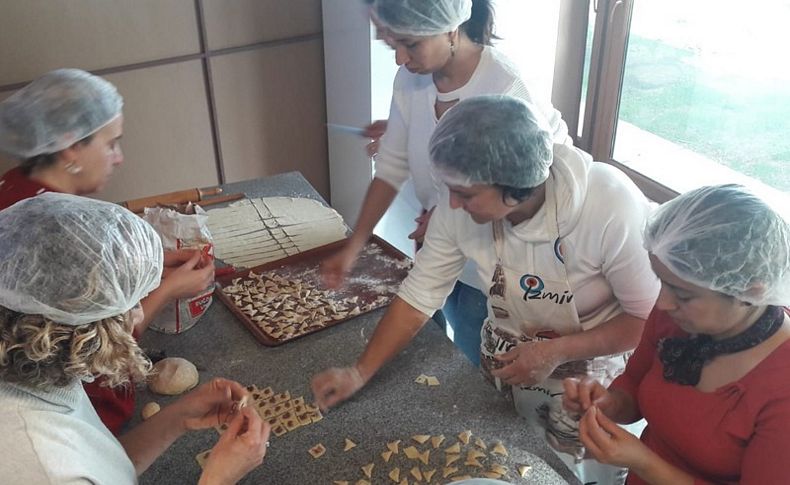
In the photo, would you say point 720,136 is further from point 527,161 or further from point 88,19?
point 88,19

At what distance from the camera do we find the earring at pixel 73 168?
138 cm

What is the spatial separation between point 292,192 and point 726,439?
158cm

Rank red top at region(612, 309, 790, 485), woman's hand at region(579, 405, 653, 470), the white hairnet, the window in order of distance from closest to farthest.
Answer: red top at region(612, 309, 790, 485) → woman's hand at region(579, 405, 653, 470) → the white hairnet → the window

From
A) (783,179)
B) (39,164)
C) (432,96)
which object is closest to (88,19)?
(39,164)

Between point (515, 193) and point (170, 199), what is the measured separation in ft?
3.95

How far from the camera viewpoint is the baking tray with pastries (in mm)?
1559

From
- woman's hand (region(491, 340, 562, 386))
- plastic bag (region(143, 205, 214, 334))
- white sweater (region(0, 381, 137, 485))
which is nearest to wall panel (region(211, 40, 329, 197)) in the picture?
plastic bag (region(143, 205, 214, 334))

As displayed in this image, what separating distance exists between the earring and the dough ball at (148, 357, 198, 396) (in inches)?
17.9

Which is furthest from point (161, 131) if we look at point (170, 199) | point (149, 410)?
point (149, 410)

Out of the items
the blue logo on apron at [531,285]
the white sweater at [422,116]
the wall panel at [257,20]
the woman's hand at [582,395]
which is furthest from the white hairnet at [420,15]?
the wall panel at [257,20]

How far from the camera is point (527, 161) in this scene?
3.91 feet

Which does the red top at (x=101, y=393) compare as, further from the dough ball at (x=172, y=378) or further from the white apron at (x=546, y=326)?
the white apron at (x=546, y=326)

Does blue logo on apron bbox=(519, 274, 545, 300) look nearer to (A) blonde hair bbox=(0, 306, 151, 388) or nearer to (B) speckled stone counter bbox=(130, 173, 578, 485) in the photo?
(B) speckled stone counter bbox=(130, 173, 578, 485)

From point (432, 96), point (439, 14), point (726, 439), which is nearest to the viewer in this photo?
point (726, 439)
